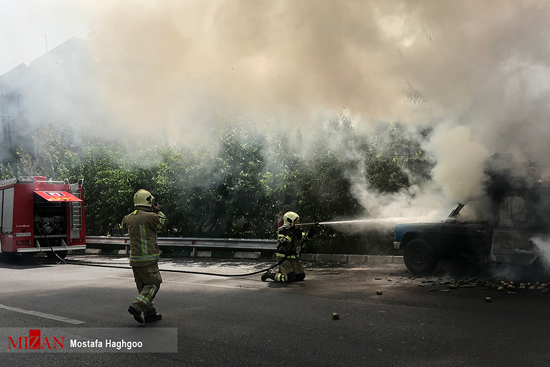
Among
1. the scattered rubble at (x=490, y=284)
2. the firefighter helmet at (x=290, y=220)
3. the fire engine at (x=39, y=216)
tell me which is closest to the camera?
the scattered rubble at (x=490, y=284)

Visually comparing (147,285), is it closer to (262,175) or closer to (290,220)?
(290,220)

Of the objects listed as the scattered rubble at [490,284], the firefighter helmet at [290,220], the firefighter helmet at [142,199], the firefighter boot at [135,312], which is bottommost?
the scattered rubble at [490,284]

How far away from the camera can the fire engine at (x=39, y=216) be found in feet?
43.3

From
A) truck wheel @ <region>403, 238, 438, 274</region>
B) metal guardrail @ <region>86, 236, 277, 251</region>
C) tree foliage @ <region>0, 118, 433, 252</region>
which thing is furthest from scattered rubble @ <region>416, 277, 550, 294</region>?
metal guardrail @ <region>86, 236, 277, 251</region>

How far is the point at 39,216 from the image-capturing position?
1373 cm

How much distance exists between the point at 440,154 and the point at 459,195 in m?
1.13

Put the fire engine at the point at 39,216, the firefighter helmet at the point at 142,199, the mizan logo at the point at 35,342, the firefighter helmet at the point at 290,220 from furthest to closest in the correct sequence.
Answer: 1. the fire engine at the point at 39,216
2. the firefighter helmet at the point at 290,220
3. the firefighter helmet at the point at 142,199
4. the mizan logo at the point at 35,342

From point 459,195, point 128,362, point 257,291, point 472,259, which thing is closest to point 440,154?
point 459,195

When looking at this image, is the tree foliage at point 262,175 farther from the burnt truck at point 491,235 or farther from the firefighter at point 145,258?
the firefighter at point 145,258

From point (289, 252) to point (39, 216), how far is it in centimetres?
920

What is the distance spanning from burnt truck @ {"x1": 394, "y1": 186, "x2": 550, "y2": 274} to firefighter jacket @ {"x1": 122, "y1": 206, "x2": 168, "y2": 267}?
5.50 m

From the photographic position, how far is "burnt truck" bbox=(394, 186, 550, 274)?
7262 mm

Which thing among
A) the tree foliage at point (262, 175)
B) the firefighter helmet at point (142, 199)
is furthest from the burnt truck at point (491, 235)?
the firefighter helmet at point (142, 199)

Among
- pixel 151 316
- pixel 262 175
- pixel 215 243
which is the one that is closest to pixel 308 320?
pixel 151 316
